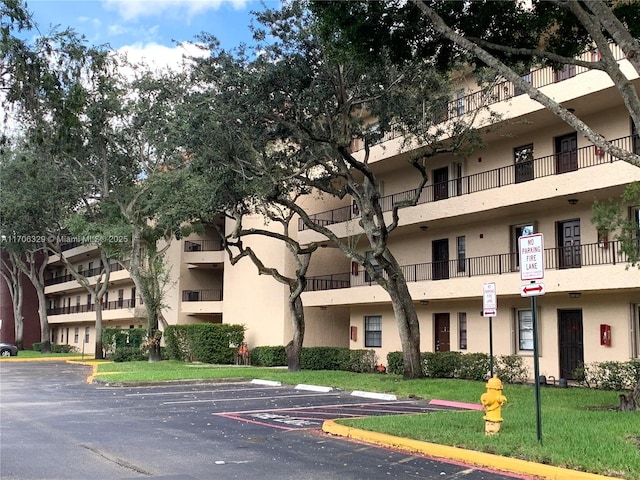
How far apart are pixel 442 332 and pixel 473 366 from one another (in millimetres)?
4832

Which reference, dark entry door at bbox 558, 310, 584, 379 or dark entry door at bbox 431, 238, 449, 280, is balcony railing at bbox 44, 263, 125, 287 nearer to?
dark entry door at bbox 431, 238, 449, 280

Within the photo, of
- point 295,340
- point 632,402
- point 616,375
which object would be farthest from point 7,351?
point 632,402

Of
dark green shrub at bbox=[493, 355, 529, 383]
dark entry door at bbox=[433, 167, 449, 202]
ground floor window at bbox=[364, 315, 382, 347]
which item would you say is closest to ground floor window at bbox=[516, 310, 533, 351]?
dark green shrub at bbox=[493, 355, 529, 383]

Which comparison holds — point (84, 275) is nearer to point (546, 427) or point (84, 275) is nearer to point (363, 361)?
point (363, 361)

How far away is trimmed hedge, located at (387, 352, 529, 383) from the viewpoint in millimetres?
23641

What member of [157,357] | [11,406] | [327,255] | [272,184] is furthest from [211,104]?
[157,357]

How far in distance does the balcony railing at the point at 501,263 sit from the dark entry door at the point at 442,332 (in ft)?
5.15

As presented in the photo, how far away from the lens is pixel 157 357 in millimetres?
38250

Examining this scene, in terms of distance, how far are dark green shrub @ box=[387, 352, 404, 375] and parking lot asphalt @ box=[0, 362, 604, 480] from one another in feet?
23.9

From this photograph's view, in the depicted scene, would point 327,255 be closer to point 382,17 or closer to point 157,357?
point 157,357

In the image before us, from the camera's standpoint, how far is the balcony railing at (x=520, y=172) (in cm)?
2217

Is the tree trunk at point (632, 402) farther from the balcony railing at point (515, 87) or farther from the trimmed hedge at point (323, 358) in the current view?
the trimmed hedge at point (323, 358)

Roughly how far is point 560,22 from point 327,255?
23.0 metres

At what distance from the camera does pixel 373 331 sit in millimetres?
32625
